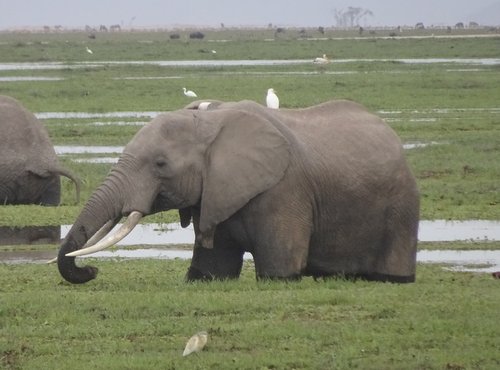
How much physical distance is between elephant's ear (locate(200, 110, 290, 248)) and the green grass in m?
0.62

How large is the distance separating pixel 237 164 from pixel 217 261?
0.93 meters

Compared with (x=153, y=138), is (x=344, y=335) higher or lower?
lower

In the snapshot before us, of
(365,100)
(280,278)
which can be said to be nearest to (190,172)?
(280,278)

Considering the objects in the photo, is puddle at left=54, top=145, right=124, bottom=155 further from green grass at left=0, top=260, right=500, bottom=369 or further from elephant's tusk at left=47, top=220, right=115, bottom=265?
elephant's tusk at left=47, top=220, right=115, bottom=265

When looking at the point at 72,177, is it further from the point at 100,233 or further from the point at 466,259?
the point at 100,233

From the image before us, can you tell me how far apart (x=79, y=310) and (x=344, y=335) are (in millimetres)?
2081

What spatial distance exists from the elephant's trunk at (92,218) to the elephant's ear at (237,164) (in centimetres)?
70

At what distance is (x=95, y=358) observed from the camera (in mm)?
9203

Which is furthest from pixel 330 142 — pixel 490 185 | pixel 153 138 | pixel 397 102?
pixel 397 102

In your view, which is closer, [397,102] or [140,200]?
[140,200]

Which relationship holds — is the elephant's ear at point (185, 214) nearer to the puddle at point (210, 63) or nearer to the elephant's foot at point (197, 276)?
the elephant's foot at point (197, 276)

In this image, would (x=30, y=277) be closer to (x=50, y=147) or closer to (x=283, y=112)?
(x=283, y=112)

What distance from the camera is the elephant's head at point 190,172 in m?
11.4

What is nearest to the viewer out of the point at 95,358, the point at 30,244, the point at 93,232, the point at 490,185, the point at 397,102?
the point at 95,358
